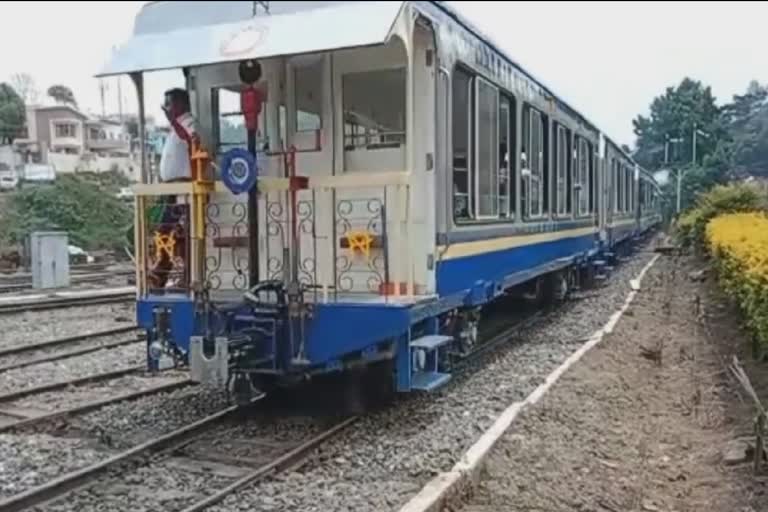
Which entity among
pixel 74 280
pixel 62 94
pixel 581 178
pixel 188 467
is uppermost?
pixel 62 94

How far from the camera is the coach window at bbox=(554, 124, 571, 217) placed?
11.6 metres

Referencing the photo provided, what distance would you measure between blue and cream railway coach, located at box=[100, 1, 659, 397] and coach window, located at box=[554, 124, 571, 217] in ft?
13.5

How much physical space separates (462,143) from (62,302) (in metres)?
10.5

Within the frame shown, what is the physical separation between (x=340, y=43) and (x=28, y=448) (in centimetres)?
336

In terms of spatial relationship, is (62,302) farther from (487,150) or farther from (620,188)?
(620,188)

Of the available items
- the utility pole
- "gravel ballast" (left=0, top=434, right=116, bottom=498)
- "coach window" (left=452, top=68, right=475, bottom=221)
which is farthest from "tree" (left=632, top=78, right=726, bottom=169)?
"gravel ballast" (left=0, top=434, right=116, bottom=498)

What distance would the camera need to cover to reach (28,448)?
582cm

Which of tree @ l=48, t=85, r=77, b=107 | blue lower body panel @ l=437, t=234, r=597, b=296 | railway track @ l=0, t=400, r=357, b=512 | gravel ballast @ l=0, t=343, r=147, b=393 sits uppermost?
tree @ l=48, t=85, r=77, b=107

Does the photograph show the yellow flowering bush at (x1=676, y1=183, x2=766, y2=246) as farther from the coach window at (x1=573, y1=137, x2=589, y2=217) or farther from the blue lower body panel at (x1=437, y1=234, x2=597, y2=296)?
the blue lower body panel at (x1=437, y1=234, x2=597, y2=296)

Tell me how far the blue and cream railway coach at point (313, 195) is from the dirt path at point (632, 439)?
1023mm

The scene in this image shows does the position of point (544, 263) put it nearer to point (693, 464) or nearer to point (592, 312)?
point (592, 312)

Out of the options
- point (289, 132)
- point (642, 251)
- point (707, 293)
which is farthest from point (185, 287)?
point (642, 251)

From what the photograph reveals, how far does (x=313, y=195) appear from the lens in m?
6.56

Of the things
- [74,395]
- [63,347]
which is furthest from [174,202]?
[63,347]
